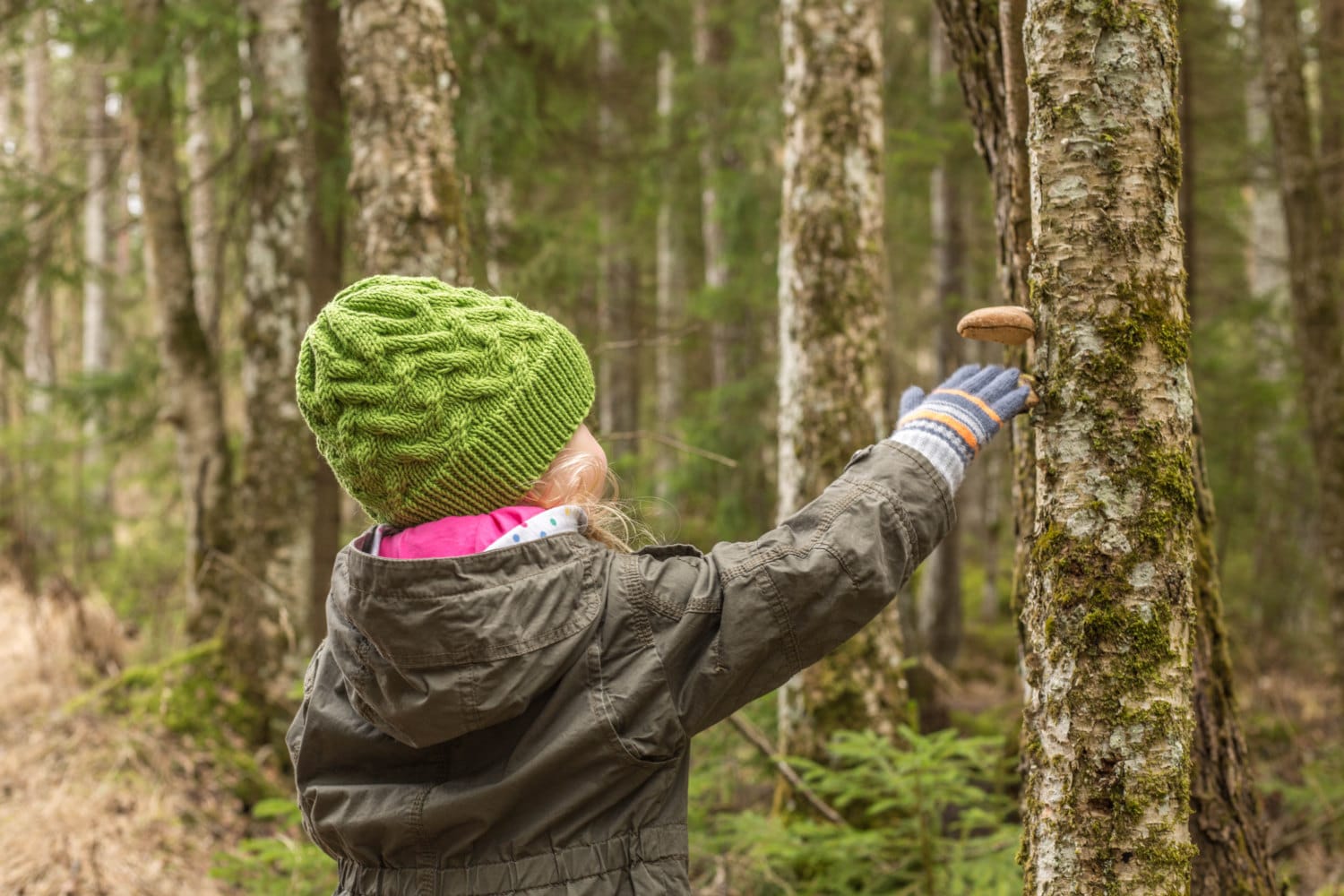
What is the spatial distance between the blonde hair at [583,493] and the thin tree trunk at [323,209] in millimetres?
3579

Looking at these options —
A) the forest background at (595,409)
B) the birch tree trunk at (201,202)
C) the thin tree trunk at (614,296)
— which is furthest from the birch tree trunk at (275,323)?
the thin tree trunk at (614,296)

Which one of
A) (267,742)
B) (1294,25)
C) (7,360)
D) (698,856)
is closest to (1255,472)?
(1294,25)

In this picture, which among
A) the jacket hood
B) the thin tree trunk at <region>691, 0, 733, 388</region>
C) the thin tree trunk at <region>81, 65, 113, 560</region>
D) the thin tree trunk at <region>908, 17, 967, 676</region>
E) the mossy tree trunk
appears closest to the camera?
the jacket hood

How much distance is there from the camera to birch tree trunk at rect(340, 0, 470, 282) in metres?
4.13

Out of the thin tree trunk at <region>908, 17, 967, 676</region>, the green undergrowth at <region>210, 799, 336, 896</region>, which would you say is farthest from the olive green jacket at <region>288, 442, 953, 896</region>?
the thin tree trunk at <region>908, 17, 967, 676</region>

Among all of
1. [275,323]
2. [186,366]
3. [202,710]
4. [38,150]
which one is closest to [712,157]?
[275,323]

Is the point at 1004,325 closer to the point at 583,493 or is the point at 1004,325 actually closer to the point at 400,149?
the point at 583,493

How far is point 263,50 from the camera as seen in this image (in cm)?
689

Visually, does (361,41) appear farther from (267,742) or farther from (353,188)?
(267,742)

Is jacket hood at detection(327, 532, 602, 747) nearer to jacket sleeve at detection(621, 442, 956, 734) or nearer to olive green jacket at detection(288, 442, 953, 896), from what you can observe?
olive green jacket at detection(288, 442, 953, 896)

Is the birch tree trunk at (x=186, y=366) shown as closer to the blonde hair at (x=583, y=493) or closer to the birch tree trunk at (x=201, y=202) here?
the birch tree trunk at (x=201, y=202)

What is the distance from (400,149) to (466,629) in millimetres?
2971

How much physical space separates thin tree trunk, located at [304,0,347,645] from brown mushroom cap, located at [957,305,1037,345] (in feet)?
13.3

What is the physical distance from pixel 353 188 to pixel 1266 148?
9937 millimetres
